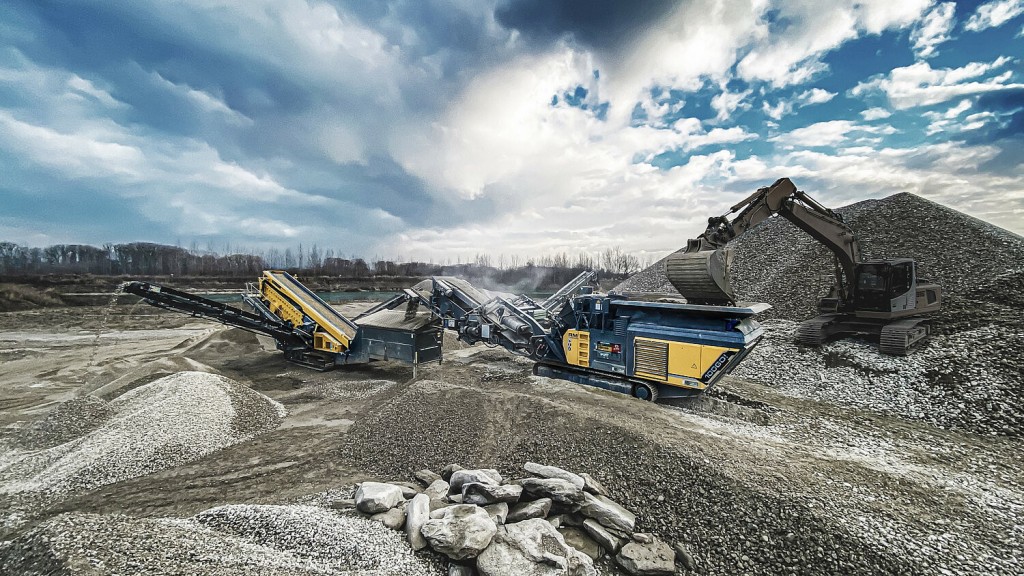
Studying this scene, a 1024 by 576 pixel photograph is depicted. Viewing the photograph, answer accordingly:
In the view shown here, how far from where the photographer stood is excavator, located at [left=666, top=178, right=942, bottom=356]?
8.16m

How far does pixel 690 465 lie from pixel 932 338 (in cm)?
1044

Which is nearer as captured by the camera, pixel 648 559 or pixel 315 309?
pixel 648 559

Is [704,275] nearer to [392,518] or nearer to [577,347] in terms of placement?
[577,347]

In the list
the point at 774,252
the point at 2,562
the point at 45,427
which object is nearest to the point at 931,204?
the point at 774,252

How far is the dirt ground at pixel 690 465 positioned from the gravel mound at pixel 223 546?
113 centimetres

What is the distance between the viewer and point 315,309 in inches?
453

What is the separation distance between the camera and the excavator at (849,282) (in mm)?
8156

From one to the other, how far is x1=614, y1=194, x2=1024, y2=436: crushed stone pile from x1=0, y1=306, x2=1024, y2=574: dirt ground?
94 cm

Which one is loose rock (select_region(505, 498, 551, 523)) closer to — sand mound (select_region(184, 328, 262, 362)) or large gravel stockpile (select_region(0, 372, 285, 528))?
large gravel stockpile (select_region(0, 372, 285, 528))

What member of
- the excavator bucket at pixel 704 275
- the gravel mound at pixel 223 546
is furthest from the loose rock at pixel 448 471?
the excavator bucket at pixel 704 275

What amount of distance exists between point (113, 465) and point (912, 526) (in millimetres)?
9375

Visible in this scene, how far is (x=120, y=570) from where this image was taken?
2.49m

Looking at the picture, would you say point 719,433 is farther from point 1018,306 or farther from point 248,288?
point 248,288

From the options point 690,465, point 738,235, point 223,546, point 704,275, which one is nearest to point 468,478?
point 223,546
